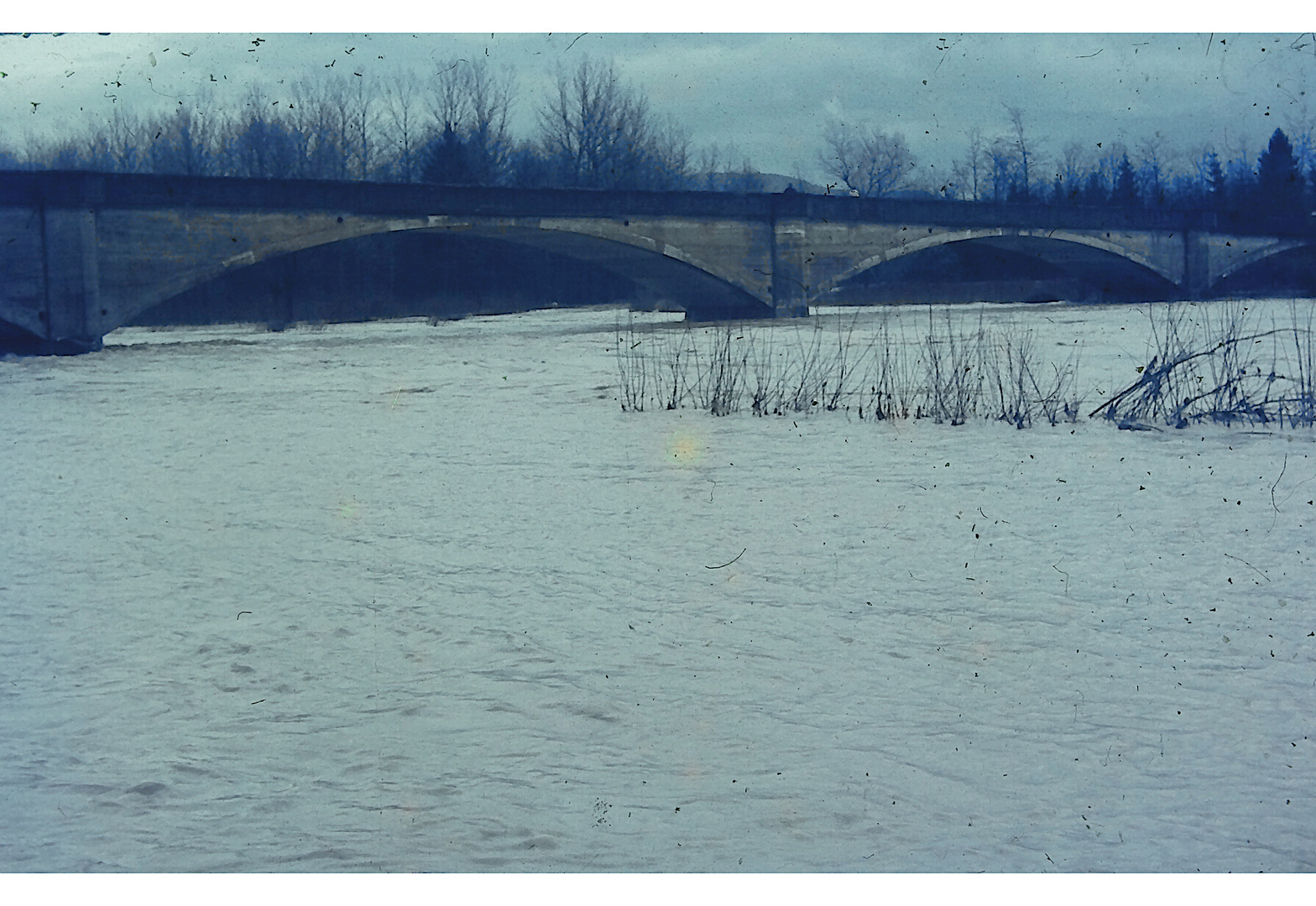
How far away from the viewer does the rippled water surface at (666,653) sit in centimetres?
311

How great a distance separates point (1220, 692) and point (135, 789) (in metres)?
3.32

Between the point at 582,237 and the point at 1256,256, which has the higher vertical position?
the point at 582,237

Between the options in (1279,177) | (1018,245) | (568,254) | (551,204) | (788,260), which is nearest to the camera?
(1279,177)

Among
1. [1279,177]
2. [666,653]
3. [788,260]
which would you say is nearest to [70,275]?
[788,260]

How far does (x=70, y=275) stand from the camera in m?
17.7

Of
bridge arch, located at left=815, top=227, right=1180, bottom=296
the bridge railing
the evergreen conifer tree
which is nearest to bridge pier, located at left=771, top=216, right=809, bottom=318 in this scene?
the bridge railing

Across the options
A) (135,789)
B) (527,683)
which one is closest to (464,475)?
(527,683)

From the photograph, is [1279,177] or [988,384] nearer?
[988,384]

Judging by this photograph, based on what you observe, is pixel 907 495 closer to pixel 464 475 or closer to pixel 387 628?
pixel 464 475

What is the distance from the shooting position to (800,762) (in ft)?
11.3

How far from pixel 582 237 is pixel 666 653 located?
69.1ft

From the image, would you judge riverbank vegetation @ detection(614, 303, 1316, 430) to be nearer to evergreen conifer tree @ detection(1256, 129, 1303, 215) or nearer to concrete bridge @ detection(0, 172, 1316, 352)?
evergreen conifer tree @ detection(1256, 129, 1303, 215)

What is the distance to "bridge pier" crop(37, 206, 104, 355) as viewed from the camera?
17.5 m

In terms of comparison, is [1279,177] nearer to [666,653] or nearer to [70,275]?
[666,653]
